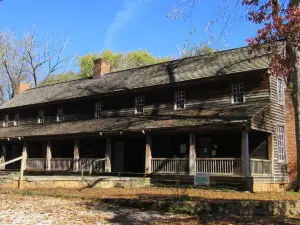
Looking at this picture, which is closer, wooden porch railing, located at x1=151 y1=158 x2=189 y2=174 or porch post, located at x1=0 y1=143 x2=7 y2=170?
wooden porch railing, located at x1=151 y1=158 x2=189 y2=174

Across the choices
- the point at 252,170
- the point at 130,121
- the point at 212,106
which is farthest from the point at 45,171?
the point at 252,170

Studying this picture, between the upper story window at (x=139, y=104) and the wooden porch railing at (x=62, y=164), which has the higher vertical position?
the upper story window at (x=139, y=104)

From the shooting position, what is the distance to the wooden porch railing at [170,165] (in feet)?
67.2

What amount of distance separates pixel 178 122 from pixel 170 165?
8.00 feet

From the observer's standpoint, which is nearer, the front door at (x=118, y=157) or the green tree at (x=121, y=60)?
the front door at (x=118, y=157)

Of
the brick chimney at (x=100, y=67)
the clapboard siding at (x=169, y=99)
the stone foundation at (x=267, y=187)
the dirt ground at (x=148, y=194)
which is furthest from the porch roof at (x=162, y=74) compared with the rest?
the dirt ground at (x=148, y=194)

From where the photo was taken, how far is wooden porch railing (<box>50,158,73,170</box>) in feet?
84.2

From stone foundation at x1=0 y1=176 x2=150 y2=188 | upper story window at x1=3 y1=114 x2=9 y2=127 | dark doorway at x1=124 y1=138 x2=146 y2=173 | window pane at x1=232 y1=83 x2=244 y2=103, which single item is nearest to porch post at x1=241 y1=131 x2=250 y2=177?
window pane at x1=232 y1=83 x2=244 y2=103

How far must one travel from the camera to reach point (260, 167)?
1925 cm

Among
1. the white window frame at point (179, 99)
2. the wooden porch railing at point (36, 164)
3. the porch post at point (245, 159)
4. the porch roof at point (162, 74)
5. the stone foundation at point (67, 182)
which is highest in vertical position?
the porch roof at point (162, 74)

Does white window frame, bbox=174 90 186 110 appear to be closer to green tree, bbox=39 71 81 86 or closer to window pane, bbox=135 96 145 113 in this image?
window pane, bbox=135 96 145 113

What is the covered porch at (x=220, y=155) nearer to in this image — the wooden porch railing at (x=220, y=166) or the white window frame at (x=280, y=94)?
the wooden porch railing at (x=220, y=166)

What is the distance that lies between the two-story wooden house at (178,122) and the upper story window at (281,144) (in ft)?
0.19

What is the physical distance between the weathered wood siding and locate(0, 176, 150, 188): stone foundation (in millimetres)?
7226
